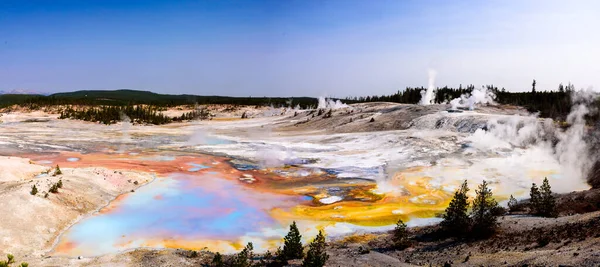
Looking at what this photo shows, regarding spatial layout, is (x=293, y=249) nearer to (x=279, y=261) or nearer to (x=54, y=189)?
(x=279, y=261)

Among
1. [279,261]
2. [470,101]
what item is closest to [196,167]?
[279,261]

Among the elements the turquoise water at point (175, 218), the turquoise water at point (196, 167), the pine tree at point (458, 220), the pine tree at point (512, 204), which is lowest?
the turquoise water at point (175, 218)

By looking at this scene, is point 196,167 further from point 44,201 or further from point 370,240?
point 370,240

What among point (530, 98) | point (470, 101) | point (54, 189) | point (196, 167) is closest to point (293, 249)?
point (54, 189)

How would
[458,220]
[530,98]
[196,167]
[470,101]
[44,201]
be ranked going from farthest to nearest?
[530,98] → [470,101] → [196,167] → [44,201] → [458,220]

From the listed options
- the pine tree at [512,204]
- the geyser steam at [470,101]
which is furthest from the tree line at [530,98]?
the pine tree at [512,204]

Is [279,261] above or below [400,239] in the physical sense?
below

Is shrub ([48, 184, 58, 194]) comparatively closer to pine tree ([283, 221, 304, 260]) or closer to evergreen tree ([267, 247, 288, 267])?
evergreen tree ([267, 247, 288, 267])

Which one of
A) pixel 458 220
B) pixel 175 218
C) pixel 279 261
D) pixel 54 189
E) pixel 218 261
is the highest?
pixel 458 220

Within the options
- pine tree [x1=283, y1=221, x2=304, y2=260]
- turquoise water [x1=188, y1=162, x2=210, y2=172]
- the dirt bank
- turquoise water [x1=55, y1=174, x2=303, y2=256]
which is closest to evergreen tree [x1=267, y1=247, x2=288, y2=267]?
pine tree [x1=283, y1=221, x2=304, y2=260]

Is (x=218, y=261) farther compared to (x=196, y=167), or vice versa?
(x=196, y=167)

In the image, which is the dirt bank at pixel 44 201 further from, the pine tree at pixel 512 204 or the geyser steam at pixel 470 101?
the geyser steam at pixel 470 101

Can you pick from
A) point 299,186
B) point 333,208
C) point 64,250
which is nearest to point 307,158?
point 299,186

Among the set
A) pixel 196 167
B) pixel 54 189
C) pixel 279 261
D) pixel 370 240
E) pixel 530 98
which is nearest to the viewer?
pixel 279 261
